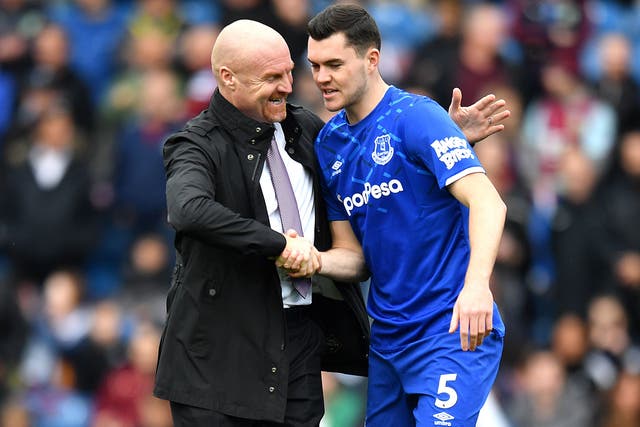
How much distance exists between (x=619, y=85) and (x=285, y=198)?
692 cm

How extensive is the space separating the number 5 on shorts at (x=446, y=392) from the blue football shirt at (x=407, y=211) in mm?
227

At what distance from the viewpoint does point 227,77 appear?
648 cm

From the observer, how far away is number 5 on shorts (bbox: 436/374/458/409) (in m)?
6.21

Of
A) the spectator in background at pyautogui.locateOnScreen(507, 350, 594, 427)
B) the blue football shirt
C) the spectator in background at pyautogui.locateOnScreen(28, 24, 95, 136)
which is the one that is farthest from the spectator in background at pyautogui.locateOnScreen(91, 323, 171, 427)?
the blue football shirt

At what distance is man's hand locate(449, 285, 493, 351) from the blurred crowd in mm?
4444

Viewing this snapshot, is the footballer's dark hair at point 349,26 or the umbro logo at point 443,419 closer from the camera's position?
the umbro logo at point 443,419

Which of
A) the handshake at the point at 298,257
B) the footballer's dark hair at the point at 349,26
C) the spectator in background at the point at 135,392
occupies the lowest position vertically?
the spectator in background at the point at 135,392

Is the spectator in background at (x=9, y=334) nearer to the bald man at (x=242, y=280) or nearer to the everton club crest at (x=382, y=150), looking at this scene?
the bald man at (x=242, y=280)

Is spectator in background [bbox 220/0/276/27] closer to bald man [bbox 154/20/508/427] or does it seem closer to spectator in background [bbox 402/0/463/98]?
spectator in background [bbox 402/0/463/98]

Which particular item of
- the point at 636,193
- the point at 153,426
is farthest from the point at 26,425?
the point at 636,193

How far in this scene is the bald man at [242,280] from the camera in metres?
6.31

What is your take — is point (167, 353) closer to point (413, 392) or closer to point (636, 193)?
point (413, 392)

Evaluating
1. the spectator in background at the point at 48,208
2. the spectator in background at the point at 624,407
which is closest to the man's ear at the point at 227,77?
the spectator in background at the point at 624,407

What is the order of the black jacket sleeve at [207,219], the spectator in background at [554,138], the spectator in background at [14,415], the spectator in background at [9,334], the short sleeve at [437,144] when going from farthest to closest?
the spectator in background at [9,334], the spectator in background at [554,138], the spectator in background at [14,415], the short sleeve at [437,144], the black jacket sleeve at [207,219]
